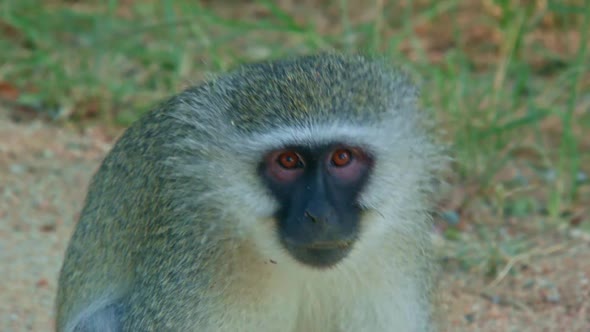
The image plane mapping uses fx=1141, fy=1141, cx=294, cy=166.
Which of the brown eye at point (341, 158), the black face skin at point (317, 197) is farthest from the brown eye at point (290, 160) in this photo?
the brown eye at point (341, 158)

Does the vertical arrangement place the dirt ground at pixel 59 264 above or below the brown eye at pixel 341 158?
below


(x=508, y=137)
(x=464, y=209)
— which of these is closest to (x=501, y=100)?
(x=508, y=137)

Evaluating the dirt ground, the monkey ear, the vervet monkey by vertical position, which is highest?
the vervet monkey

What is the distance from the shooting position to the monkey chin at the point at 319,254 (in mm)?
3393

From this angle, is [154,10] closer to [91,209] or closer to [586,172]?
[586,172]

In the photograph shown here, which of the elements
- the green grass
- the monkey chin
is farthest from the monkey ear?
the green grass

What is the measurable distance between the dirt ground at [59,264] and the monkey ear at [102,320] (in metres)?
0.80

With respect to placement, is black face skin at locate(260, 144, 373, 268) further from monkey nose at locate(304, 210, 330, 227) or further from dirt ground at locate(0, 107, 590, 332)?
dirt ground at locate(0, 107, 590, 332)

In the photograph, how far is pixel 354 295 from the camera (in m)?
3.77

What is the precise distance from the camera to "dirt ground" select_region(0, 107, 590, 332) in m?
4.83

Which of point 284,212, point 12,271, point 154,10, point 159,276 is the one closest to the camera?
point 284,212

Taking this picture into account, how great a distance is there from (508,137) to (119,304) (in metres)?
2.84

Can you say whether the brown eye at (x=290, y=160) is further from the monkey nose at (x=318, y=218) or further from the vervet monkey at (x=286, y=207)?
the monkey nose at (x=318, y=218)

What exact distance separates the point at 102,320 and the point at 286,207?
0.91 m
